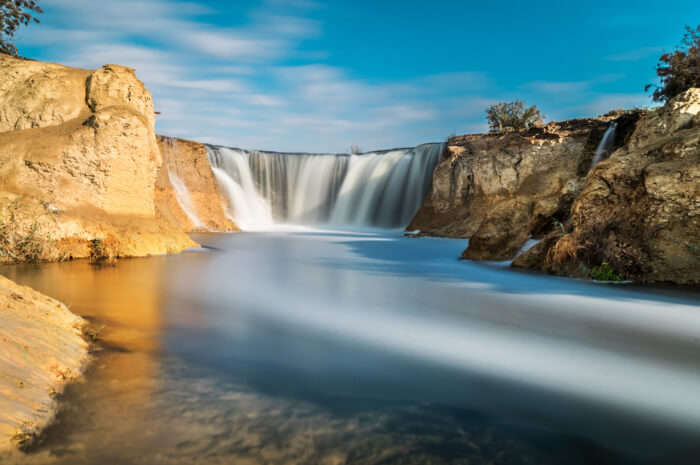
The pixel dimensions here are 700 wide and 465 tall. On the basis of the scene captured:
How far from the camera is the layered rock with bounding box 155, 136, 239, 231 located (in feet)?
67.4

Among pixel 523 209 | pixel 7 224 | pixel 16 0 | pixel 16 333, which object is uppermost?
pixel 16 0

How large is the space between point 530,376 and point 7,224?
25.6ft

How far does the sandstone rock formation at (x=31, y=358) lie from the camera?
5.40 ft

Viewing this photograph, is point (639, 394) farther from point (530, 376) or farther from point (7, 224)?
point (7, 224)

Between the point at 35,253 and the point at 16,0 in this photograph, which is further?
the point at 16,0

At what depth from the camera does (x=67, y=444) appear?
1.64 m

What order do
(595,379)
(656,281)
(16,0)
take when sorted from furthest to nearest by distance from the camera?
(16,0) < (656,281) < (595,379)

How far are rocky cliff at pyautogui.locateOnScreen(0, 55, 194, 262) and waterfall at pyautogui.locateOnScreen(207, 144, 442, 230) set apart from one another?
16.9m

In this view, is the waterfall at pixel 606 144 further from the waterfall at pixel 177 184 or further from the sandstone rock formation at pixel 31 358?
the sandstone rock formation at pixel 31 358

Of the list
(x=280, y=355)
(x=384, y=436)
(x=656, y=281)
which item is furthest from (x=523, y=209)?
(x=384, y=436)

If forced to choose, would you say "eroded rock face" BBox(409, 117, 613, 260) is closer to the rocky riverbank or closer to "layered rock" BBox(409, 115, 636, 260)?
"layered rock" BBox(409, 115, 636, 260)

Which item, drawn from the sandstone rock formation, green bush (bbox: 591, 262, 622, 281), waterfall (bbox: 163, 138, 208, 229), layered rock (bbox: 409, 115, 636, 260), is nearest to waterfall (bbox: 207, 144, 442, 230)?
layered rock (bbox: 409, 115, 636, 260)

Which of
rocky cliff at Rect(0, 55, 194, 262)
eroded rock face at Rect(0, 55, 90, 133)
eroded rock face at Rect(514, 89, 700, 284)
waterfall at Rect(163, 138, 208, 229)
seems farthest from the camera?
waterfall at Rect(163, 138, 208, 229)


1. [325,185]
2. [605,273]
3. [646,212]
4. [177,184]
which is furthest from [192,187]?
[646,212]
